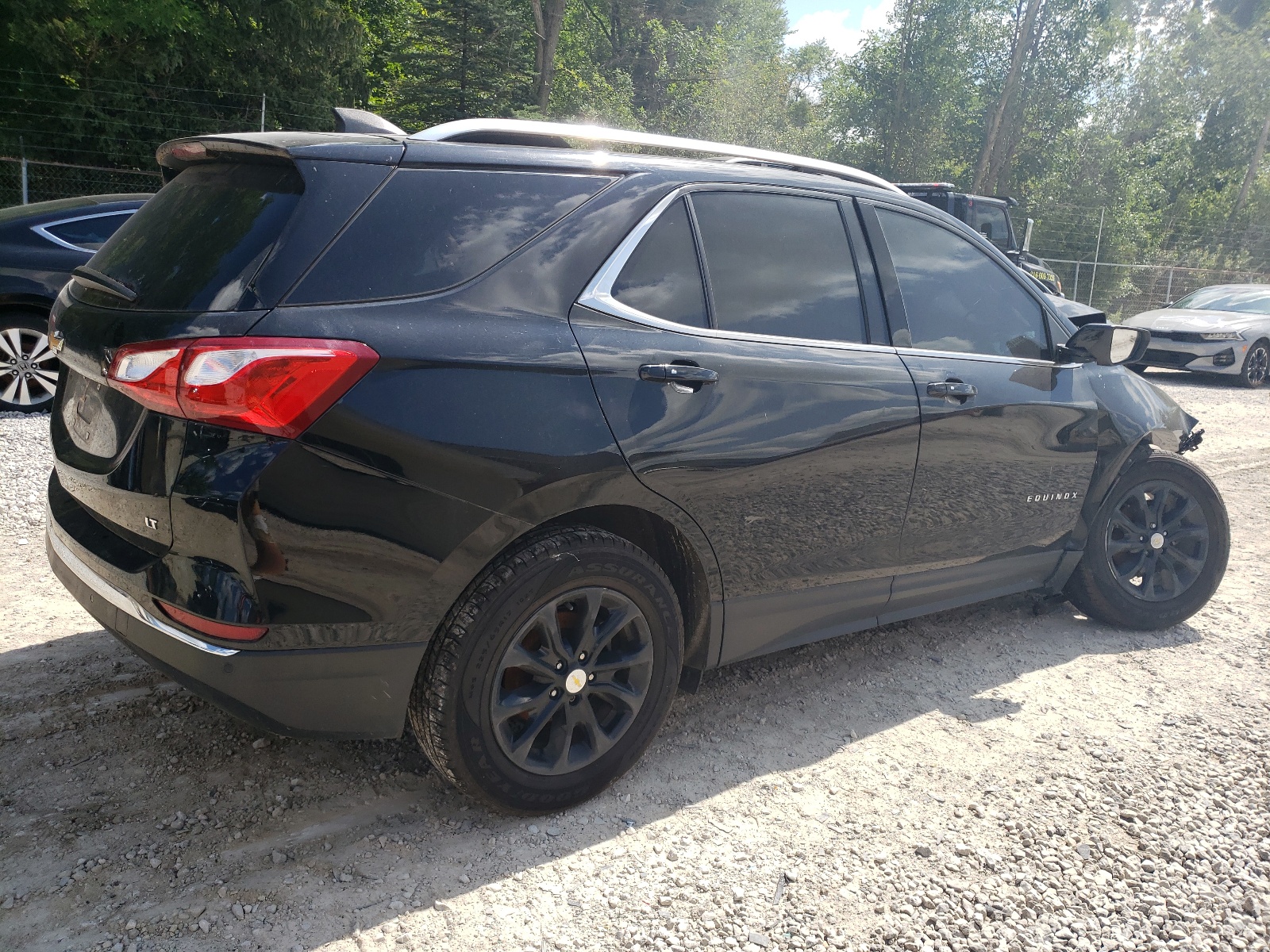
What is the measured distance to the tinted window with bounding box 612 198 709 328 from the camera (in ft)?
9.09

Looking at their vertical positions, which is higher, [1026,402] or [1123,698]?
[1026,402]

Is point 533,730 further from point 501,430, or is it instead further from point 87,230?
point 87,230

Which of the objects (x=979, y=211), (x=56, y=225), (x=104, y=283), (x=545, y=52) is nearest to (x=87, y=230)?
(x=56, y=225)

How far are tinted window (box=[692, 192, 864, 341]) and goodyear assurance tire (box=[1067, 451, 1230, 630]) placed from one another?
183cm

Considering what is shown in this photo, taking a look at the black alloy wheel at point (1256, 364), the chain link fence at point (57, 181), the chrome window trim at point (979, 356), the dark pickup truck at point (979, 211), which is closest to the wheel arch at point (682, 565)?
the chrome window trim at point (979, 356)

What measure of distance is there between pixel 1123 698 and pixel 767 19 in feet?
195

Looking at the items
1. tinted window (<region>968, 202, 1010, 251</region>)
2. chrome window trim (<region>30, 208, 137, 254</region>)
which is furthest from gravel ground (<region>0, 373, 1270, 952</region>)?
tinted window (<region>968, 202, 1010, 251</region>)

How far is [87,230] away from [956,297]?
5.97 metres

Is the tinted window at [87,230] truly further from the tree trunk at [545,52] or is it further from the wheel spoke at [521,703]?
the tree trunk at [545,52]

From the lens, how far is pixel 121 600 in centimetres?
240

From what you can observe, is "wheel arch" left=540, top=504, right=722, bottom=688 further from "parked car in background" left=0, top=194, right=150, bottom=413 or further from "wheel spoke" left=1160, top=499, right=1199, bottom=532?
"parked car in background" left=0, top=194, right=150, bottom=413

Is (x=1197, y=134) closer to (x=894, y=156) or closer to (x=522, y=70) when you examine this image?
(x=894, y=156)

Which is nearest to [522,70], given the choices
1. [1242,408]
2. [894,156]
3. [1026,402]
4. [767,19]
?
[894,156]

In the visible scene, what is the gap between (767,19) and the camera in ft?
185
